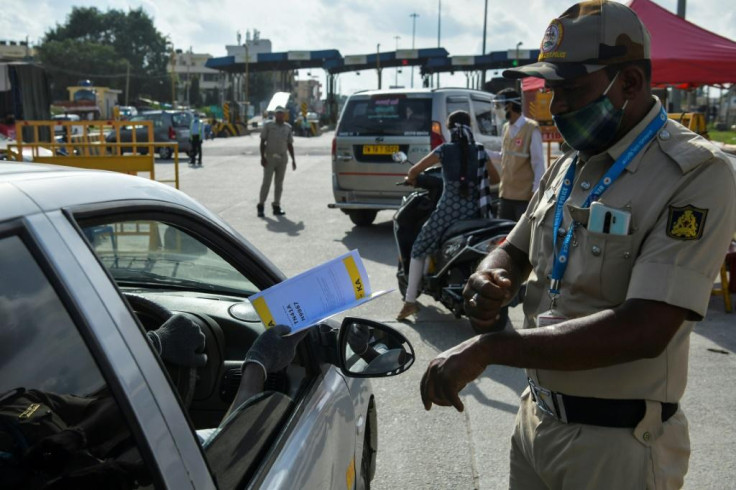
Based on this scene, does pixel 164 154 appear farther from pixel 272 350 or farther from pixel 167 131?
pixel 272 350

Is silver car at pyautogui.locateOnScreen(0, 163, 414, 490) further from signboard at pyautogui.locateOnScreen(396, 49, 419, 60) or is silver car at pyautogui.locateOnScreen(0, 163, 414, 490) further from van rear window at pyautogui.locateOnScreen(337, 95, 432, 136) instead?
signboard at pyautogui.locateOnScreen(396, 49, 419, 60)

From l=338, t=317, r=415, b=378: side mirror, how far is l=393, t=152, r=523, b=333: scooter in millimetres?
2964

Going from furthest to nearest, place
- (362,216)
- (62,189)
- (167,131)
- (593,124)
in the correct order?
(167,131) < (362,216) < (593,124) < (62,189)

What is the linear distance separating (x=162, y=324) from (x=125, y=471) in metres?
1.17

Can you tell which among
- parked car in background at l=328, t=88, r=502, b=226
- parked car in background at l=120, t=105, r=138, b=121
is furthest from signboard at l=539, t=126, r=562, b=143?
parked car in background at l=120, t=105, r=138, b=121

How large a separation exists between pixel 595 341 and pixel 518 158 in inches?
213

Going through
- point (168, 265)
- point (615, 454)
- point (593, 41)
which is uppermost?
point (593, 41)

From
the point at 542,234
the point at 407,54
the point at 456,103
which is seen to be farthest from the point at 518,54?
the point at 542,234

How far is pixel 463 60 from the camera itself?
50.3m

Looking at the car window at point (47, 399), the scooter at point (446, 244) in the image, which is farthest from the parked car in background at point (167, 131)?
the car window at point (47, 399)

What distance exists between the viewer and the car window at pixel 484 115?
10.7m

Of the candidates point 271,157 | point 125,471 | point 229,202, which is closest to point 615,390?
point 125,471

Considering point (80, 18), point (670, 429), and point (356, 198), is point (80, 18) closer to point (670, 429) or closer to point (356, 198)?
point (356, 198)

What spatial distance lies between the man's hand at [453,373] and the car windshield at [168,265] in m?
1.22
